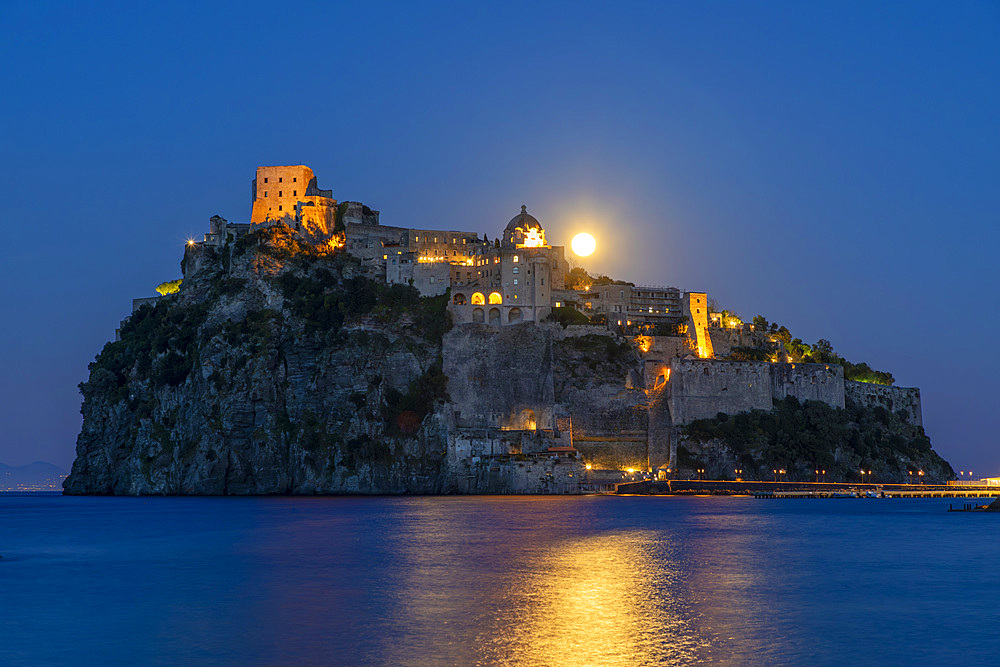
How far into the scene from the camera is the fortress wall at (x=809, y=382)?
232 feet

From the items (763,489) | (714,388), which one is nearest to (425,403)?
(714,388)

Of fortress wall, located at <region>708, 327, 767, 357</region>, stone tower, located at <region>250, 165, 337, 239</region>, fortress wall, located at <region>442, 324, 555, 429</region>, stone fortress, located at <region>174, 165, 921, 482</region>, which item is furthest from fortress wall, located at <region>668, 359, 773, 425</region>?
stone tower, located at <region>250, 165, 337, 239</region>

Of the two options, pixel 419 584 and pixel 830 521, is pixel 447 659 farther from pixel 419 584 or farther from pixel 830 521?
pixel 830 521

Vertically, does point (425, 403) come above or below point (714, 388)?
below

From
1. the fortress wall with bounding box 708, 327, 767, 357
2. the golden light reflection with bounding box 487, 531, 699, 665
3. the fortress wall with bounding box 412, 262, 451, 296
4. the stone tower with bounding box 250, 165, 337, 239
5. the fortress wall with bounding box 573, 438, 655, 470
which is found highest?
the stone tower with bounding box 250, 165, 337, 239

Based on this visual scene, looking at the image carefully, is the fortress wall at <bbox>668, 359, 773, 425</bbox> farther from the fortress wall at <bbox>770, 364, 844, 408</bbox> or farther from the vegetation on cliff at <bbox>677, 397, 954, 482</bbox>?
the fortress wall at <bbox>770, 364, 844, 408</bbox>

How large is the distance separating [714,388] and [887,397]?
1715cm

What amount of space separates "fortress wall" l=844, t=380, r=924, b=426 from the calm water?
84.3ft

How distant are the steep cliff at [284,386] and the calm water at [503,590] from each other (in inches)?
702

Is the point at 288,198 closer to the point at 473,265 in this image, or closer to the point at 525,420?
the point at 473,265

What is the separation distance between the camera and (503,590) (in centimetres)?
2577

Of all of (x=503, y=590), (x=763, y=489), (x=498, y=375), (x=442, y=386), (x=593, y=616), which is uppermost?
(x=498, y=375)

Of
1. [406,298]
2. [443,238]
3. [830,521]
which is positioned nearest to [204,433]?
[406,298]

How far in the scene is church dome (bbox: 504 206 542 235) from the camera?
80.7 m
